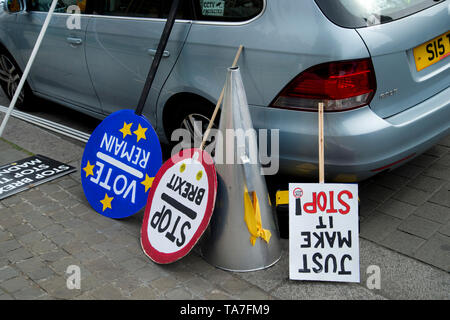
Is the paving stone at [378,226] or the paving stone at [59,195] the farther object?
the paving stone at [59,195]

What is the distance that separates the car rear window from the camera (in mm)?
2736

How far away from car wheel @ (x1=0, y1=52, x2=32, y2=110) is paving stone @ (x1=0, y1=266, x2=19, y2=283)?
2.97 metres

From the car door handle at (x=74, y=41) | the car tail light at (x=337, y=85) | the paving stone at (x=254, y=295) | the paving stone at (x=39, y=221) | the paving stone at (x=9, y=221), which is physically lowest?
the paving stone at (x=254, y=295)

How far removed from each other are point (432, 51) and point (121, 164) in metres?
2.19

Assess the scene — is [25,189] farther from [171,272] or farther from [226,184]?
[226,184]

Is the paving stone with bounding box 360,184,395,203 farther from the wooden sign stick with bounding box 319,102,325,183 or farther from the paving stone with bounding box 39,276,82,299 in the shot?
the paving stone with bounding box 39,276,82,299

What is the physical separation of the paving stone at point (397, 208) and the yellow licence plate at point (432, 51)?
96cm

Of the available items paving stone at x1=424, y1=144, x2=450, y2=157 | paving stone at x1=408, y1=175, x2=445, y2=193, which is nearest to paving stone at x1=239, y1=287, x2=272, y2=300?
paving stone at x1=408, y1=175, x2=445, y2=193

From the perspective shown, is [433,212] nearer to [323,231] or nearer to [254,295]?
[323,231]

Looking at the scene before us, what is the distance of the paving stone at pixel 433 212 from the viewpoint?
3248 millimetres

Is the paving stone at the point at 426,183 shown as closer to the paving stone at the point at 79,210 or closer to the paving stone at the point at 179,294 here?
the paving stone at the point at 179,294

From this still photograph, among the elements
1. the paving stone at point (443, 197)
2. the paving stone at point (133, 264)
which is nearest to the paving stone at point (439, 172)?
the paving stone at point (443, 197)
